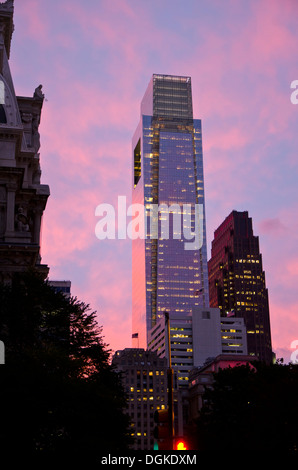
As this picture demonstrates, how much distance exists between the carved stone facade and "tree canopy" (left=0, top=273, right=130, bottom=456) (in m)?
4.73

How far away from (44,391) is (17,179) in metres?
32.7

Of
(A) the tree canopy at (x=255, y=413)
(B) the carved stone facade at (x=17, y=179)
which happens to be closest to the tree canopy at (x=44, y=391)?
(B) the carved stone facade at (x=17, y=179)

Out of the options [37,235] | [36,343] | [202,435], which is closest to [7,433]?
[36,343]

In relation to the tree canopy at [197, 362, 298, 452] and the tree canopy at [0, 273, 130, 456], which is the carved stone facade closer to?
the tree canopy at [0, 273, 130, 456]

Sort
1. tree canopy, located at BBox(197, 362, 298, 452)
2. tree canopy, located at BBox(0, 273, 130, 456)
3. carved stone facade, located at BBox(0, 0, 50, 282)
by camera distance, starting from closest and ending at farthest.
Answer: tree canopy, located at BBox(0, 273, 130, 456) → tree canopy, located at BBox(197, 362, 298, 452) → carved stone facade, located at BBox(0, 0, 50, 282)

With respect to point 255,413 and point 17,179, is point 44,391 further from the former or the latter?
point 17,179

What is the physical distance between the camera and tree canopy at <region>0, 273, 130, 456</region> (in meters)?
45.0

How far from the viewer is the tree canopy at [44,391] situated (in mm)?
45031

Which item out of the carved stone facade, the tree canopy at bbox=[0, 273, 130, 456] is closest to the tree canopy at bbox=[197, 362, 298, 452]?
the tree canopy at bbox=[0, 273, 130, 456]

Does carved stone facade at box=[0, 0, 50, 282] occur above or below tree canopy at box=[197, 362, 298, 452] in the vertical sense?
above

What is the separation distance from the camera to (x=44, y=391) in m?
45.9

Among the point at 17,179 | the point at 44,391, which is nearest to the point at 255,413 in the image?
the point at 44,391
